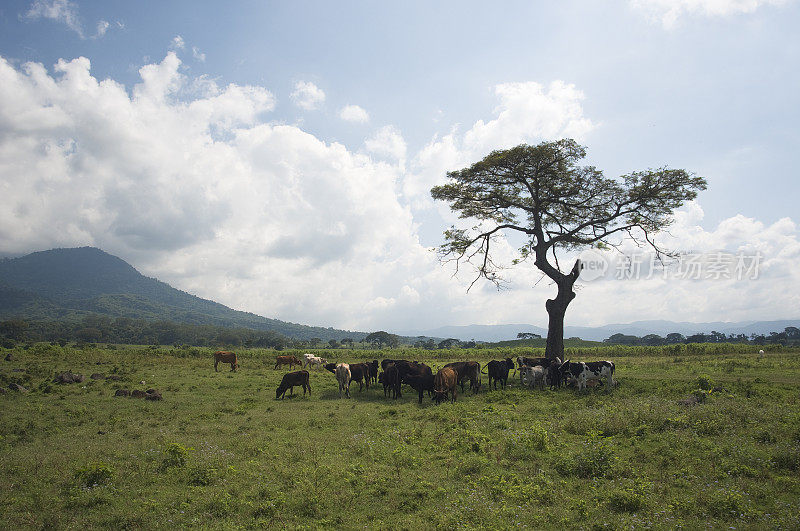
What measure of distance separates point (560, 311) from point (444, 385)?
11.0 meters

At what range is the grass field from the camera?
23.8ft

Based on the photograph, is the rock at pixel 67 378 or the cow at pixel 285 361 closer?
the rock at pixel 67 378

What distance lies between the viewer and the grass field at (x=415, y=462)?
7.25m

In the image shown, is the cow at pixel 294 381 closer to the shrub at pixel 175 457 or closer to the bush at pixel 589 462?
the shrub at pixel 175 457

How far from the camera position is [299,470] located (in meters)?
9.39

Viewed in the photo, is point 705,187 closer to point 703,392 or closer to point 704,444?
point 703,392

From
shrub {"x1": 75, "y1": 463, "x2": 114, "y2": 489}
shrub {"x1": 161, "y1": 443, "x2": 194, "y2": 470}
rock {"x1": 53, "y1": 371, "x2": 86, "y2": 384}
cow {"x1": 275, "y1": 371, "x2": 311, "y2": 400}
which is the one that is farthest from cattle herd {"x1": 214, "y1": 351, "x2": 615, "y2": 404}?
rock {"x1": 53, "y1": 371, "x2": 86, "y2": 384}

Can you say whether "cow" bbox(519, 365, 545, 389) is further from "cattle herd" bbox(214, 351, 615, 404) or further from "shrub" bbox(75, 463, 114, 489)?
"shrub" bbox(75, 463, 114, 489)

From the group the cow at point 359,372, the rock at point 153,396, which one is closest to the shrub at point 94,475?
the rock at point 153,396

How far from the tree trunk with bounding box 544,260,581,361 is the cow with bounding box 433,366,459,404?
948cm

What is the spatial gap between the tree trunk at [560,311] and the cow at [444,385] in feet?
31.1

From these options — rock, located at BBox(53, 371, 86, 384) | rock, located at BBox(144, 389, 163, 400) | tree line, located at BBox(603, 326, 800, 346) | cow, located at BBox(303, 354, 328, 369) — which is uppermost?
rock, located at BBox(53, 371, 86, 384)

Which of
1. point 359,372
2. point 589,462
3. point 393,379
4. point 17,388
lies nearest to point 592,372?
point 393,379

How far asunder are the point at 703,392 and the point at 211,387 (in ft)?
76.9
